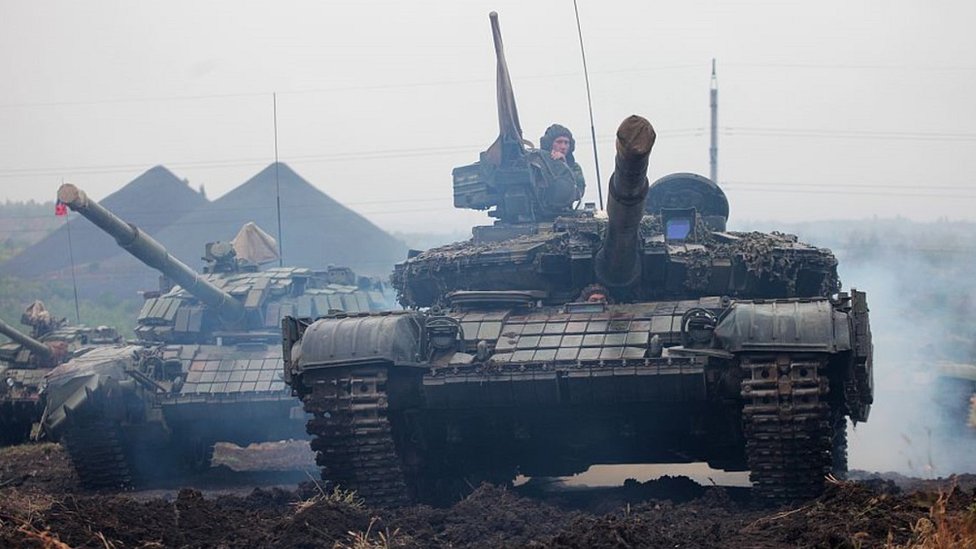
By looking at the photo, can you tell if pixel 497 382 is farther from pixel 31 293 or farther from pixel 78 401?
A: pixel 31 293

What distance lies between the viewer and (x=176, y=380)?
1925 centimetres

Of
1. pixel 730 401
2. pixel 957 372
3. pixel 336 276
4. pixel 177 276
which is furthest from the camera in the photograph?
pixel 957 372

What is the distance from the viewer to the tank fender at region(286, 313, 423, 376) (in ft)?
42.3

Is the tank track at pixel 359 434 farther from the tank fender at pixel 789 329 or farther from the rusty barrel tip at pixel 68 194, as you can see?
the rusty barrel tip at pixel 68 194

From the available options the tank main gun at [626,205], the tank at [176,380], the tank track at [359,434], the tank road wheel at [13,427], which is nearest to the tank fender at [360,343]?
the tank track at [359,434]

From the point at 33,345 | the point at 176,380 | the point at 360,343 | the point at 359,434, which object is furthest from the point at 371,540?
the point at 33,345

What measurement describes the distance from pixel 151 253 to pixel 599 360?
9006 millimetres

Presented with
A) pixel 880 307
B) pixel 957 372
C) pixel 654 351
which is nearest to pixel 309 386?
pixel 654 351

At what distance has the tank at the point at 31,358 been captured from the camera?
76.5ft

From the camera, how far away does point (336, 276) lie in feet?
79.5

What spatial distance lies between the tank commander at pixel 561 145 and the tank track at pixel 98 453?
6.21m

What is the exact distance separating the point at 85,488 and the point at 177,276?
3.47 metres

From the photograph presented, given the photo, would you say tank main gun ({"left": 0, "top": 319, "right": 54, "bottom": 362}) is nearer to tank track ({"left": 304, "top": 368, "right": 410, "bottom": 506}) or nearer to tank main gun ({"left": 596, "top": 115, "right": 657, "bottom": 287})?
tank track ({"left": 304, "top": 368, "right": 410, "bottom": 506})

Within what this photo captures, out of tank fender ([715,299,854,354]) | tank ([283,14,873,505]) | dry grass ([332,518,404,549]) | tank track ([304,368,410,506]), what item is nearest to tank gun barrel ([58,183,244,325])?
tank ([283,14,873,505])
